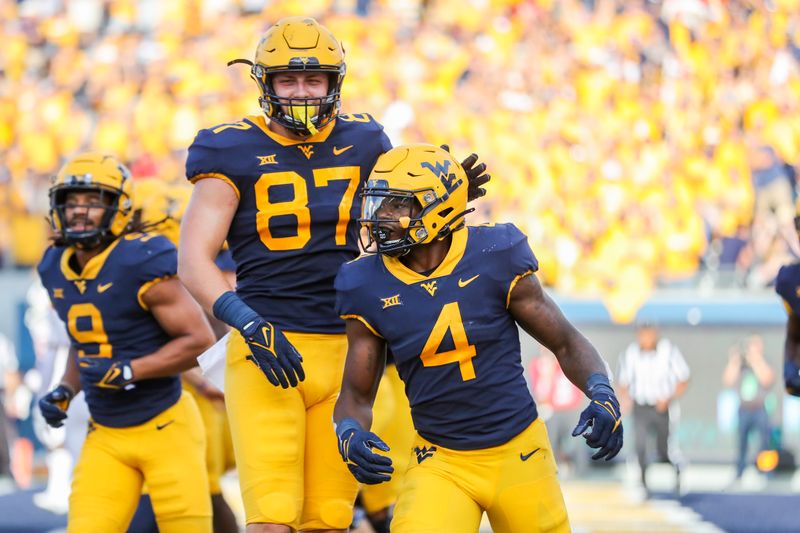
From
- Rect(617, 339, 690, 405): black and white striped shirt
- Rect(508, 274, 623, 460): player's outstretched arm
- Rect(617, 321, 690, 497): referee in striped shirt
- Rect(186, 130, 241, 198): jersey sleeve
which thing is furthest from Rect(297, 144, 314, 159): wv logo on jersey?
Rect(617, 339, 690, 405): black and white striped shirt

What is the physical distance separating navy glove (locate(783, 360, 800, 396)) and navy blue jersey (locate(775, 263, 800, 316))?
22cm

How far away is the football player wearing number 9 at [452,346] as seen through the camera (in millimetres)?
3994

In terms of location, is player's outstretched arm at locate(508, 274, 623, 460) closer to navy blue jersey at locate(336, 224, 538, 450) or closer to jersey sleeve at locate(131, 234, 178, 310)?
navy blue jersey at locate(336, 224, 538, 450)

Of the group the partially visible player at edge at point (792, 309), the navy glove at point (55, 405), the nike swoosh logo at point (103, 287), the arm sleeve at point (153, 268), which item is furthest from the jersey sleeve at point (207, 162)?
the partially visible player at edge at point (792, 309)

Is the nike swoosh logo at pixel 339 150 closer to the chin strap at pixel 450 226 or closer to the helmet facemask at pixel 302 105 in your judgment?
the helmet facemask at pixel 302 105

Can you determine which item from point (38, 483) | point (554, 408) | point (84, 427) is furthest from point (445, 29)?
point (84, 427)

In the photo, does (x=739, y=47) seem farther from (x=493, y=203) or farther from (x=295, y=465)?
(x=295, y=465)

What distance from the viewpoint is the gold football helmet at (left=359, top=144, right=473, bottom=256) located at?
4008mm

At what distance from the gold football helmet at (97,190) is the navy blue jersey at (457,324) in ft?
5.00

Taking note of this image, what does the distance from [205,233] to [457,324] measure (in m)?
0.88

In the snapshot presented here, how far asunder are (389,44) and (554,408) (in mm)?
5964

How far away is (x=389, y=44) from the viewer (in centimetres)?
1725

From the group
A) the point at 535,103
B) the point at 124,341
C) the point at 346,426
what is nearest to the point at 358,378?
the point at 346,426

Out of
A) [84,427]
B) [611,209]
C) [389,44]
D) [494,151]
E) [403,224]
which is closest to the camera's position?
[403,224]
